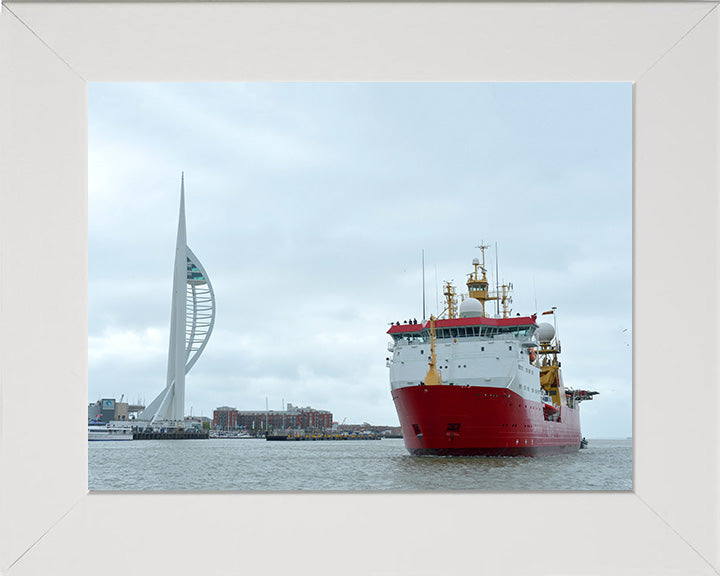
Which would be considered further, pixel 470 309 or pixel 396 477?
pixel 470 309

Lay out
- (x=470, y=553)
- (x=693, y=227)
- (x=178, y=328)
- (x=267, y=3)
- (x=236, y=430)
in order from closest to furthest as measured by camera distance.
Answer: (x=267, y=3)
(x=693, y=227)
(x=470, y=553)
(x=178, y=328)
(x=236, y=430)

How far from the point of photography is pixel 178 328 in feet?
97.8

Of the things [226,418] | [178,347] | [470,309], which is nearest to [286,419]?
[226,418]

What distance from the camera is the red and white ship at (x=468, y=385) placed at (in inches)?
502

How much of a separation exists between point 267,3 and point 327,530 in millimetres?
1708

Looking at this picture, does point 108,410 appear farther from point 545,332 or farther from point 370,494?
point 370,494

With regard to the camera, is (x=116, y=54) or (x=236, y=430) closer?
(x=116, y=54)

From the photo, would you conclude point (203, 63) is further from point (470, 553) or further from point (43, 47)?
point (470, 553)

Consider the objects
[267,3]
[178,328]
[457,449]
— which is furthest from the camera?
[178,328]

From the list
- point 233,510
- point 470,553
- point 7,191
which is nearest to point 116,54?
point 7,191

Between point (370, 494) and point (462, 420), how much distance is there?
10117 mm

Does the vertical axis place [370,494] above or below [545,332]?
below

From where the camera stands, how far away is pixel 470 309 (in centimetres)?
1474

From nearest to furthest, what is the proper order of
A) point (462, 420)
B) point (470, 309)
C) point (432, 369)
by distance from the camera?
point (462, 420)
point (432, 369)
point (470, 309)
